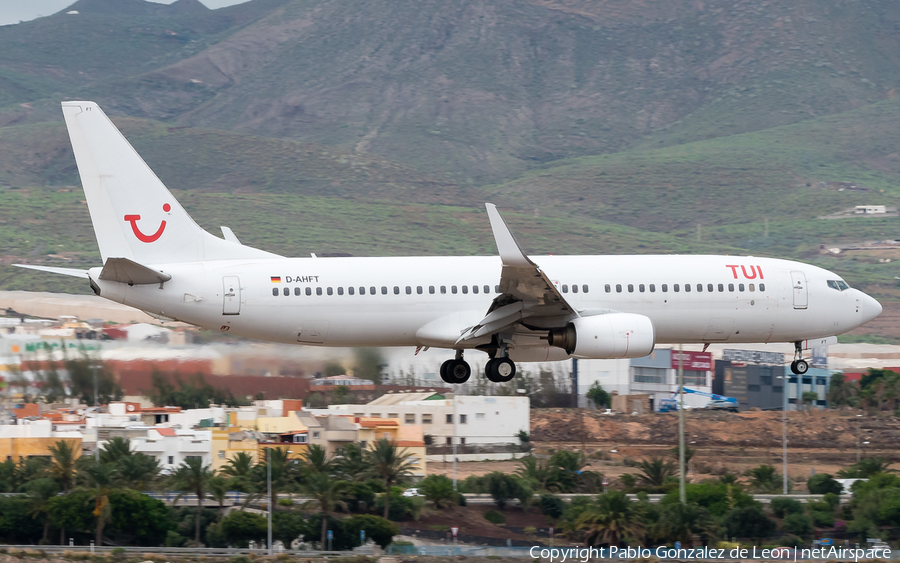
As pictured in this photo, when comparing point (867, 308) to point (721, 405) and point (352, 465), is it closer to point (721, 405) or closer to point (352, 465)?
point (352, 465)

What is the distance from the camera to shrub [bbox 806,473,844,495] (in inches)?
3054

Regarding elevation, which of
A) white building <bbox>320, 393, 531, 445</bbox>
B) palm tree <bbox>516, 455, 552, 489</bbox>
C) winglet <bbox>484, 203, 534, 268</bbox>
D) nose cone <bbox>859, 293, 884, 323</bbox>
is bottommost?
palm tree <bbox>516, 455, 552, 489</bbox>

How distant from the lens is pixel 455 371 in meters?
42.3

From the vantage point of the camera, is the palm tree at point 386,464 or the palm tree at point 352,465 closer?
the palm tree at point 386,464

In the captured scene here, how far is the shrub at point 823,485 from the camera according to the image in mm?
77562

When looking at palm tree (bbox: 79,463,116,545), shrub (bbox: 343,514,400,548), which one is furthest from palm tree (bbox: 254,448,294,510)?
palm tree (bbox: 79,463,116,545)

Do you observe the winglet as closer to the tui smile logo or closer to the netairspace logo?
the tui smile logo

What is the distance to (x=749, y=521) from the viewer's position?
71.9 metres

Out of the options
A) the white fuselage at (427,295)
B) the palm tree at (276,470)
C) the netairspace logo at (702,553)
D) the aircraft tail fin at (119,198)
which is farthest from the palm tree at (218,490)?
the aircraft tail fin at (119,198)

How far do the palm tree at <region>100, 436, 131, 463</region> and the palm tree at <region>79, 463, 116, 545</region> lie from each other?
151 cm

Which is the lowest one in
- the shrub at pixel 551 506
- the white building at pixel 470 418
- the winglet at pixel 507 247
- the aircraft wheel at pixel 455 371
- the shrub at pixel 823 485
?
the shrub at pixel 551 506

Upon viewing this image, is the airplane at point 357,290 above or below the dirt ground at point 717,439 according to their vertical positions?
above

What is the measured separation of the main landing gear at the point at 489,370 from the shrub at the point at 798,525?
116 feet

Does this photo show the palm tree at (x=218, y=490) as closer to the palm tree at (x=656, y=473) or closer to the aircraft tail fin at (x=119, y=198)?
the palm tree at (x=656, y=473)
